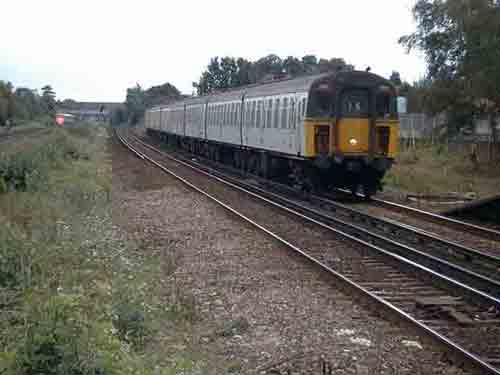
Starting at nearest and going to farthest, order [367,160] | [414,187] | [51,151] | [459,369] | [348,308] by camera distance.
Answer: [459,369], [348,308], [367,160], [414,187], [51,151]

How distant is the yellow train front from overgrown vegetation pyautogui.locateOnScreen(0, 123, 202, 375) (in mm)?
5591

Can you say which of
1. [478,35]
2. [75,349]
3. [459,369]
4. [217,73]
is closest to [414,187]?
[478,35]

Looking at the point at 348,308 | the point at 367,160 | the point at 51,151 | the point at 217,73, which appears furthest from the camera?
the point at 217,73

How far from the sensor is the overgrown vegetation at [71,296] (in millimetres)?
5281

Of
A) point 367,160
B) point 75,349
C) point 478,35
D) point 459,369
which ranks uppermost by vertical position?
point 478,35

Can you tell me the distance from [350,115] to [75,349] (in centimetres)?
1321

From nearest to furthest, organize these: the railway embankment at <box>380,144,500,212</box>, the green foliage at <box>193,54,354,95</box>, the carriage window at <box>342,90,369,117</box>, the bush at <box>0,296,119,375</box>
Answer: the bush at <box>0,296,119,375</box>, the carriage window at <box>342,90,369,117</box>, the railway embankment at <box>380,144,500,212</box>, the green foliage at <box>193,54,354,95</box>

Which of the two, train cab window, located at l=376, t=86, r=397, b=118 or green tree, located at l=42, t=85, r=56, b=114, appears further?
green tree, located at l=42, t=85, r=56, b=114

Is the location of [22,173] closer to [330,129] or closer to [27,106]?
[330,129]

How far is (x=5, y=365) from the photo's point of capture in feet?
17.0

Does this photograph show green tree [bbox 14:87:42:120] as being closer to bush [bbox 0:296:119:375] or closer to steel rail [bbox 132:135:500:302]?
steel rail [bbox 132:135:500:302]

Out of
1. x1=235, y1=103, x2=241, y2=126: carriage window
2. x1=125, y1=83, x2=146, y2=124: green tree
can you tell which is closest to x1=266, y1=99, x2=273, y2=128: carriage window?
x1=235, y1=103, x2=241, y2=126: carriage window

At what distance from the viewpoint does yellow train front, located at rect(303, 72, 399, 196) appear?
1725cm

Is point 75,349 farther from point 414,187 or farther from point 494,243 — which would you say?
point 414,187
